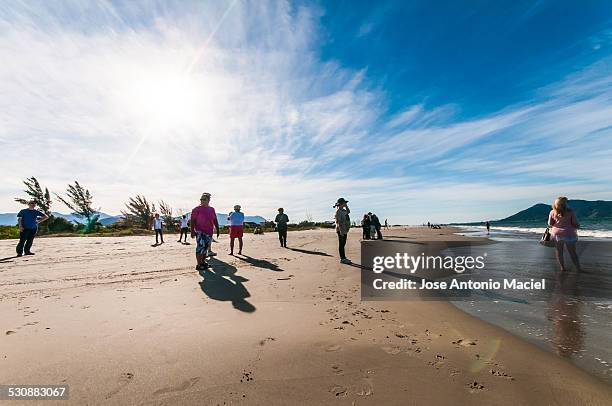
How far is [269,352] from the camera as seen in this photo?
9.75 ft

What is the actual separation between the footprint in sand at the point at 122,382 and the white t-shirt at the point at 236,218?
956 centimetres

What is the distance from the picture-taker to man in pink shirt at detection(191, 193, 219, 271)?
8.19 metres

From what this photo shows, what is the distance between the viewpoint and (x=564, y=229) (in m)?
8.10

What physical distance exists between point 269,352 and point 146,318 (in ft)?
6.70

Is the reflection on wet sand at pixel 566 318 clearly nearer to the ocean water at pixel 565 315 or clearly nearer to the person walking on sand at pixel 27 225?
the ocean water at pixel 565 315

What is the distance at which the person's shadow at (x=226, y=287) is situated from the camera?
489 cm

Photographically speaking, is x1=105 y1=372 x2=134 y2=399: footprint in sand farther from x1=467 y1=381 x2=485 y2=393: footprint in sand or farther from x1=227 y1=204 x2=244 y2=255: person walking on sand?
x1=227 y1=204 x2=244 y2=255: person walking on sand

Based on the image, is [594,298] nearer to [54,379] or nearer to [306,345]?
[306,345]

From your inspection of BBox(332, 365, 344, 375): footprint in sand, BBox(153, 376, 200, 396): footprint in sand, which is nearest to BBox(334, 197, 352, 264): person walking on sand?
BBox(332, 365, 344, 375): footprint in sand

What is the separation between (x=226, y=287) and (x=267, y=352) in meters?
3.28

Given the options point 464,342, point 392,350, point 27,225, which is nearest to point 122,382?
point 392,350

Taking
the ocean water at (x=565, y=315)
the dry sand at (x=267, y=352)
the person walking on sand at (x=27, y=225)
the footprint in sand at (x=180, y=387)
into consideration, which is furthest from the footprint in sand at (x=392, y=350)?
the person walking on sand at (x=27, y=225)

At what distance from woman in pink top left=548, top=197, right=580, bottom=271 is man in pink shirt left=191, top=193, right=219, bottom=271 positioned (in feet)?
33.0

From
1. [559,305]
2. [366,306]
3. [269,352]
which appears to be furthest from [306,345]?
[559,305]
